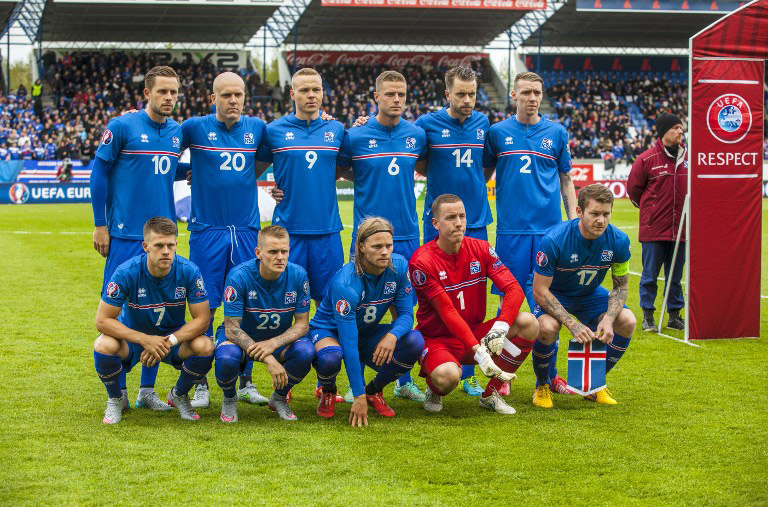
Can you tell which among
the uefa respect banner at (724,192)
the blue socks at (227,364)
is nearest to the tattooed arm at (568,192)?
the uefa respect banner at (724,192)

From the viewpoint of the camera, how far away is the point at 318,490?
4434mm

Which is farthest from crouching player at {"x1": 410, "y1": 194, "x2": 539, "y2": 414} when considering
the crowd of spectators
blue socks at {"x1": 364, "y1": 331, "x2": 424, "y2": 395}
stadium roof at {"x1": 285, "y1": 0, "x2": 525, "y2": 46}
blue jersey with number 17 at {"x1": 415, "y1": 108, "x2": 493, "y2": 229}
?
stadium roof at {"x1": 285, "y1": 0, "x2": 525, "y2": 46}

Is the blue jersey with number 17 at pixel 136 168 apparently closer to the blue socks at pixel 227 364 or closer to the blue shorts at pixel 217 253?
the blue shorts at pixel 217 253

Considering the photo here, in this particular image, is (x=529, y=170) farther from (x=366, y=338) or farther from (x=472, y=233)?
(x=366, y=338)

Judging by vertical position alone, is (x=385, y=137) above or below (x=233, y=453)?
above

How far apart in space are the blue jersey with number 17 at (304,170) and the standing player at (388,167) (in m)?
0.21

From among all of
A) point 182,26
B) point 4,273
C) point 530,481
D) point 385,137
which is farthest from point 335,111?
point 530,481

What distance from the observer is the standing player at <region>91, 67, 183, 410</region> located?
624 centimetres

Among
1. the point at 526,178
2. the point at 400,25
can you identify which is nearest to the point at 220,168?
the point at 526,178

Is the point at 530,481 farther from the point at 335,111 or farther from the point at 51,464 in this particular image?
the point at 335,111

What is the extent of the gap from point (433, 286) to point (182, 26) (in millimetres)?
35664

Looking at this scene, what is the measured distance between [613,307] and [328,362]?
6.64ft

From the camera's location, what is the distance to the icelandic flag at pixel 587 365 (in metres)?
6.14

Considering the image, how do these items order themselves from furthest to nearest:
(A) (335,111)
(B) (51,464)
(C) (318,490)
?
1. (A) (335,111)
2. (B) (51,464)
3. (C) (318,490)
